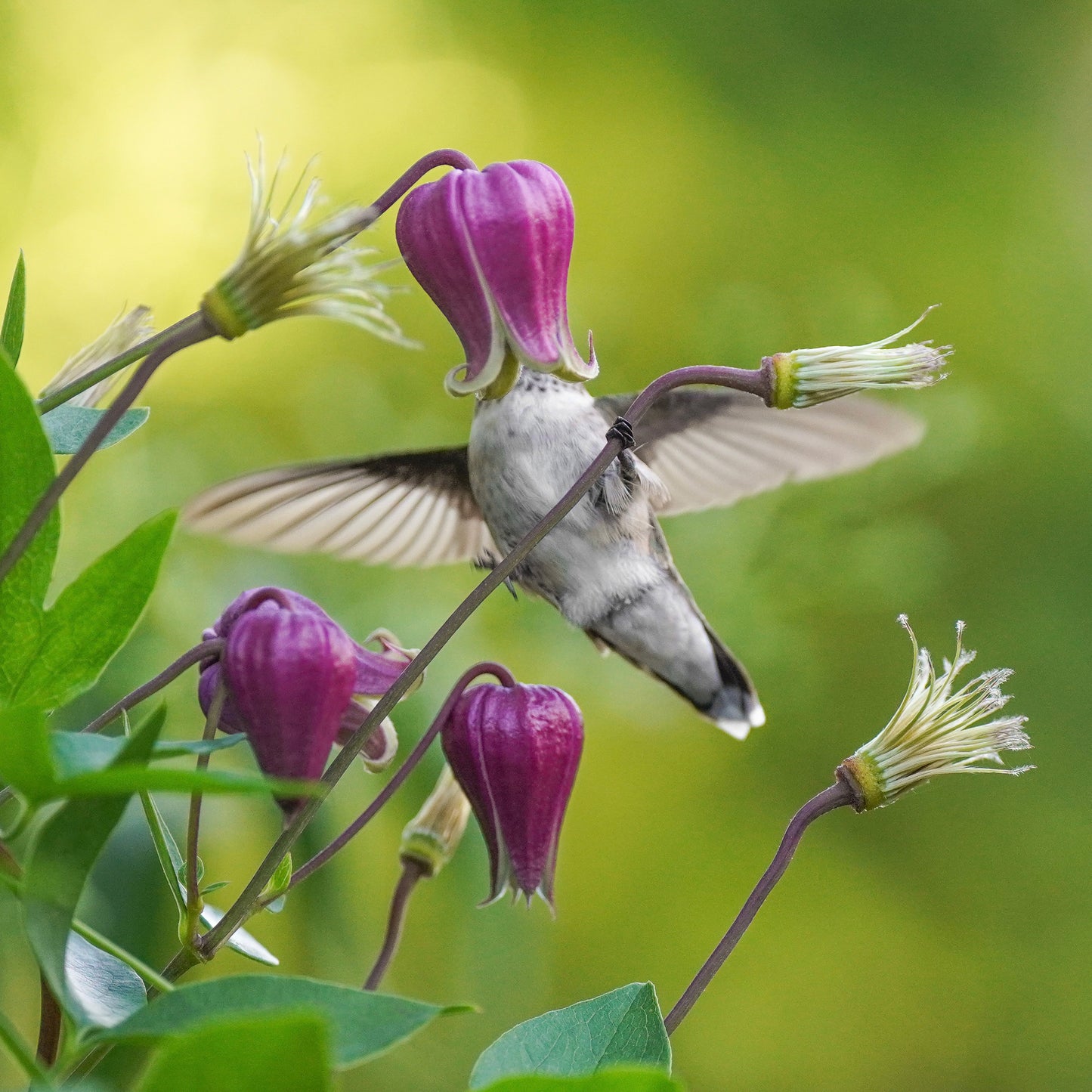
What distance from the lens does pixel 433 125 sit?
157 inches

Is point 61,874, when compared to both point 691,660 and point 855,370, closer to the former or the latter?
point 855,370

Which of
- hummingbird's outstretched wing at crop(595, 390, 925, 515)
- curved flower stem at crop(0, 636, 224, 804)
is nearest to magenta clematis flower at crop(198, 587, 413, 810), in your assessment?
curved flower stem at crop(0, 636, 224, 804)

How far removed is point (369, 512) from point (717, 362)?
90 centimetres

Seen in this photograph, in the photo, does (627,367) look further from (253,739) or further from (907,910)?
(253,739)

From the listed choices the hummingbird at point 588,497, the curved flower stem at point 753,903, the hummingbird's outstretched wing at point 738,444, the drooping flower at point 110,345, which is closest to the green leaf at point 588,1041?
the curved flower stem at point 753,903

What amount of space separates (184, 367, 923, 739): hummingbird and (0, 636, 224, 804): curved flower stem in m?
0.49

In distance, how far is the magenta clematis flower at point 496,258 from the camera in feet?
2.64

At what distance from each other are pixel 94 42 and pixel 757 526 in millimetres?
2730

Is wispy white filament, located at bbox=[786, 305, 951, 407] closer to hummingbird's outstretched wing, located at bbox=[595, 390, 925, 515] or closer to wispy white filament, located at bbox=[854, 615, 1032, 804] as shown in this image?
wispy white filament, located at bbox=[854, 615, 1032, 804]

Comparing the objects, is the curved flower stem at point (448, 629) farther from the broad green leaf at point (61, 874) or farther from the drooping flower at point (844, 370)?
the broad green leaf at point (61, 874)

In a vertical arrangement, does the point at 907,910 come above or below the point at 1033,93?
below

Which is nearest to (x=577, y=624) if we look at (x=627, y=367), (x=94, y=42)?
(x=627, y=367)

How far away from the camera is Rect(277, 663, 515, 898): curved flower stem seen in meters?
0.76

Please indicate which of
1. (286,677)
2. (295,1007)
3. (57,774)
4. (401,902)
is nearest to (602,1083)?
(295,1007)
